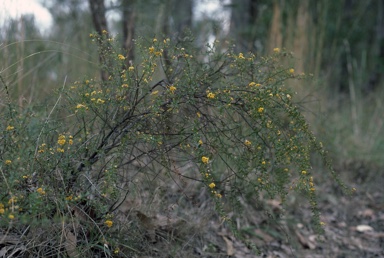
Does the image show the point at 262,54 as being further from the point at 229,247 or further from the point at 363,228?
the point at 229,247

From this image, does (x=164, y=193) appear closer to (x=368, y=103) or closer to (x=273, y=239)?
(x=273, y=239)

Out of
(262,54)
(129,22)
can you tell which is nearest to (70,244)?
(129,22)

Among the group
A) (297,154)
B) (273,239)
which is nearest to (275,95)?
(297,154)

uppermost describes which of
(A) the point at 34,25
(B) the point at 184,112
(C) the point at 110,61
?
(A) the point at 34,25

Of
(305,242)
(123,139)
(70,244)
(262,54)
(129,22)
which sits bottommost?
(305,242)

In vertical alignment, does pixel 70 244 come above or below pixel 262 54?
below

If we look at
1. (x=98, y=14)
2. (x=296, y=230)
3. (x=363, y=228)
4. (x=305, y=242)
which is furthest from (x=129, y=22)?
(x=363, y=228)

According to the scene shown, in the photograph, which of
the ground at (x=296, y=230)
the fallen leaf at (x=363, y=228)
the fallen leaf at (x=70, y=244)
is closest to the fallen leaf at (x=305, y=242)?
the ground at (x=296, y=230)

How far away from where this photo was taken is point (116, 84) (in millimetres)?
2467

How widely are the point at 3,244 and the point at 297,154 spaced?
1353 mm

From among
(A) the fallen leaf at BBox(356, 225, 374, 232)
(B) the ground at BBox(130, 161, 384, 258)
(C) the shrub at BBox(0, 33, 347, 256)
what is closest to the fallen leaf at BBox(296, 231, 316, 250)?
(B) the ground at BBox(130, 161, 384, 258)

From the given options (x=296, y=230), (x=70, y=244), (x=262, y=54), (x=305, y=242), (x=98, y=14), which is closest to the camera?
(x=70, y=244)

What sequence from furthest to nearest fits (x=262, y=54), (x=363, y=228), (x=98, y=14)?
1. (x=262, y=54)
2. (x=98, y=14)
3. (x=363, y=228)

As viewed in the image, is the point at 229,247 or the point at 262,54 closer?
the point at 229,247
